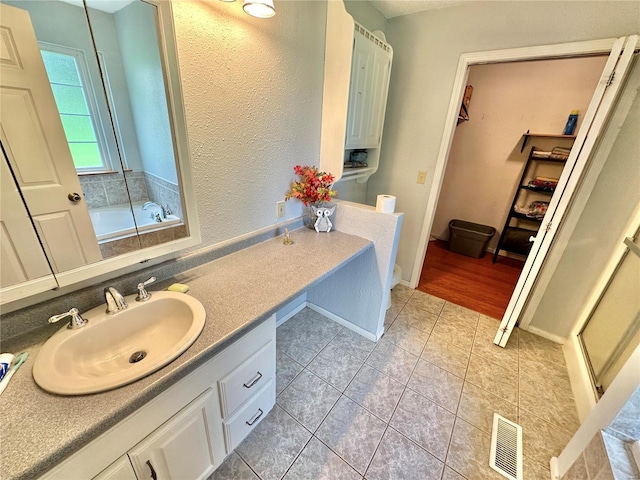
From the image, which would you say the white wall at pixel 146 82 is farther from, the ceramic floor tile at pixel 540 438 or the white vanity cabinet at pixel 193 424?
the ceramic floor tile at pixel 540 438

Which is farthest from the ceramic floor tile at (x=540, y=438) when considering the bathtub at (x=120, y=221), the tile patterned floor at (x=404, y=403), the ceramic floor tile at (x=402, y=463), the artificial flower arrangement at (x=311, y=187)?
the bathtub at (x=120, y=221)

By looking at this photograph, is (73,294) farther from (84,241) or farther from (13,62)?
(13,62)

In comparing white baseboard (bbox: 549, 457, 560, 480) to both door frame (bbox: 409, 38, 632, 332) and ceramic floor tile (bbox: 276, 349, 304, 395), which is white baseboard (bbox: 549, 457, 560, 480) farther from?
ceramic floor tile (bbox: 276, 349, 304, 395)

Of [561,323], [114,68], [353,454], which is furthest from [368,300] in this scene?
[114,68]

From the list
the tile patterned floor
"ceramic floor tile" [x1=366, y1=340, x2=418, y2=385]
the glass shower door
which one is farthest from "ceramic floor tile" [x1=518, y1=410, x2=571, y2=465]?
"ceramic floor tile" [x1=366, y1=340, x2=418, y2=385]

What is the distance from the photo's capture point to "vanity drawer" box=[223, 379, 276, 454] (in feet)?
3.64

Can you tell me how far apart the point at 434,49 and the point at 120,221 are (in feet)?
7.99

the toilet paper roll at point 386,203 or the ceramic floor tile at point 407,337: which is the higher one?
the toilet paper roll at point 386,203

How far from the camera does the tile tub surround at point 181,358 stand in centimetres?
55

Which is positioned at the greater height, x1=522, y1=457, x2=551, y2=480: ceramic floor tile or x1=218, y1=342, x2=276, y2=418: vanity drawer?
x1=218, y1=342, x2=276, y2=418: vanity drawer

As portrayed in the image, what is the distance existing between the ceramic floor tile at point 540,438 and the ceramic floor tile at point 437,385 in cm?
33

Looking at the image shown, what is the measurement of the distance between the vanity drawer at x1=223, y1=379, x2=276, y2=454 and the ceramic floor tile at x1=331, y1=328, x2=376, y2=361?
0.68 m

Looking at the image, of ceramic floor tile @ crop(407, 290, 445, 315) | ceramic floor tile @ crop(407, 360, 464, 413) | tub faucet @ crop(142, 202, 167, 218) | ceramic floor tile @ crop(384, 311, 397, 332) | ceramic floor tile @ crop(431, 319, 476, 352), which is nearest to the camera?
tub faucet @ crop(142, 202, 167, 218)

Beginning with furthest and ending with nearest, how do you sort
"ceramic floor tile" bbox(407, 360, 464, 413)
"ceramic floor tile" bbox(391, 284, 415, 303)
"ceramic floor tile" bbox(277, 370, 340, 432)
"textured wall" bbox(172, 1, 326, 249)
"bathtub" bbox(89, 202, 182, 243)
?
1. "ceramic floor tile" bbox(391, 284, 415, 303)
2. "ceramic floor tile" bbox(407, 360, 464, 413)
3. "ceramic floor tile" bbox(277, 370, 340, 432)
4. "textured wall" bbox(172, 1, 326, 249)
5. "bathtub" bbox(89, 202, 182, 243)
